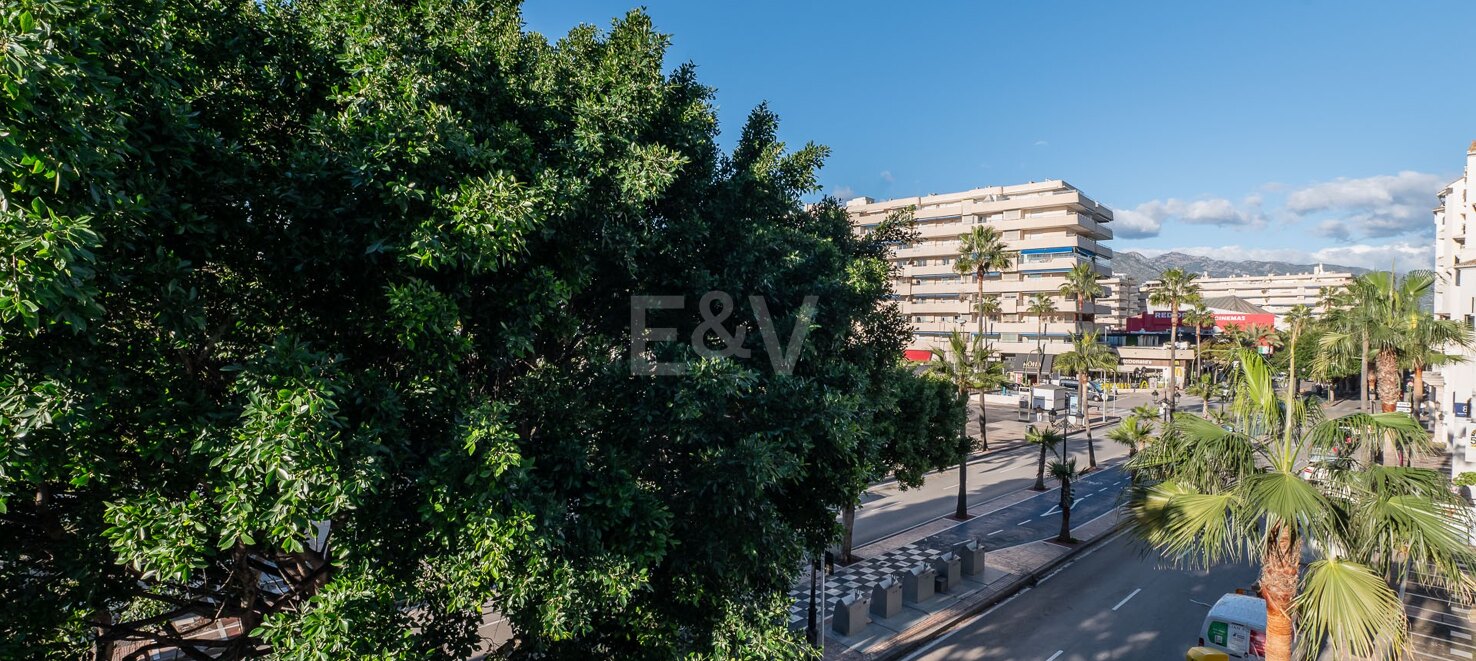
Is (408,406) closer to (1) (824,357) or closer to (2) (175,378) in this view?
(2) (175,378)

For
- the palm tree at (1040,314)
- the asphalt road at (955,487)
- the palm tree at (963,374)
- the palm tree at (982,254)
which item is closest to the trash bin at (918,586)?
the asphalt road at (955,487)

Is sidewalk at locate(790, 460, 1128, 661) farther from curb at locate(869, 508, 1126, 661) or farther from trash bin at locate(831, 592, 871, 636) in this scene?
trash bin at locate(831, 592, 871, 636)

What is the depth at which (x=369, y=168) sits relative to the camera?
225 inches

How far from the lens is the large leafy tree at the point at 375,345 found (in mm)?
4629

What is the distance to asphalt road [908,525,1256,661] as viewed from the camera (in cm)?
1462

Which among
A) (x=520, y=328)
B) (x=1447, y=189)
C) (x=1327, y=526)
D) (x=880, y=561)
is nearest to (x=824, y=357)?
(x=520, y=328)

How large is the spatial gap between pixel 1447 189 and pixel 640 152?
5500cm

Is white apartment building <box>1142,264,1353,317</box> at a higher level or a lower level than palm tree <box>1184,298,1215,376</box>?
higher

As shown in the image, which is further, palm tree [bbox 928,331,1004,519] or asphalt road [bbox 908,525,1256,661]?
palm tree [bbox 928,331,1004,519]

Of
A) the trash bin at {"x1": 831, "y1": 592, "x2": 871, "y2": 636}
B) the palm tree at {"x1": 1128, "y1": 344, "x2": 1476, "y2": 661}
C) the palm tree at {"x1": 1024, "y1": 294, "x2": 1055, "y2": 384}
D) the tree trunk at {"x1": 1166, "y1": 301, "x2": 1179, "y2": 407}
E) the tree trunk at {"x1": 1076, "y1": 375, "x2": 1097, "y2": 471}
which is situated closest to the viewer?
the palm tree at {"x1": 1128, "y1": 344, "x2": 1476, "y2": 661}

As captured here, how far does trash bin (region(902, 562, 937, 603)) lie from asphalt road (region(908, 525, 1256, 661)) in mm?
1280

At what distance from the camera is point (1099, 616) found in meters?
16.4

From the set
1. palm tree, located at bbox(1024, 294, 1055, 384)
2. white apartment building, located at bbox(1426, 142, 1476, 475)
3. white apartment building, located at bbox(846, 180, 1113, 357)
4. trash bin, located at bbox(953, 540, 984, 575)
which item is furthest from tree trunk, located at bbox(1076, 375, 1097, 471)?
white apartment building, located at bbox(846, 180, 1113, 357)

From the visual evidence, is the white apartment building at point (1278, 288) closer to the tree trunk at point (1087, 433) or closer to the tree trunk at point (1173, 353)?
the tree trunk at point (1173, 353)
